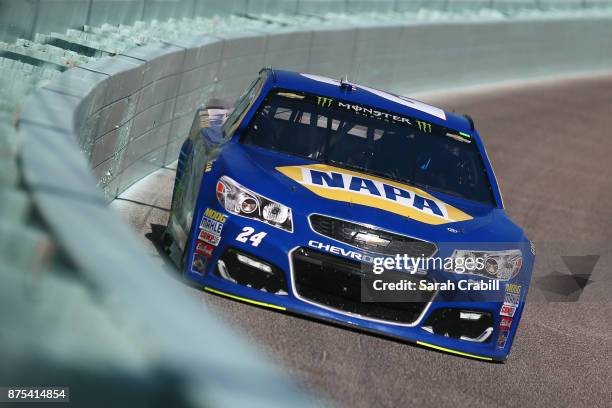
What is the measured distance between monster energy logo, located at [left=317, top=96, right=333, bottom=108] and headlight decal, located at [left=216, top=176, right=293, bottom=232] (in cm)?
154

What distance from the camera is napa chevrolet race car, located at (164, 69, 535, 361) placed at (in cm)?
665

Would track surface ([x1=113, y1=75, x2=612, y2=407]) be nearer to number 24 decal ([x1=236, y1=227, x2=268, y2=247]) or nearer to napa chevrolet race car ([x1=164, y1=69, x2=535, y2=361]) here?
napa chevrolet race car ([x1=164, y1=69, x2=535, y2=361])

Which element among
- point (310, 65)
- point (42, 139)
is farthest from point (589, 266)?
point (42, 139)

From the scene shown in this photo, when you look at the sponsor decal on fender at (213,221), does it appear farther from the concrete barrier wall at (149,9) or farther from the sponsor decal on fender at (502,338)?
the concrete barrier wall at (149,9)

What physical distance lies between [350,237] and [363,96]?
210 centimetres

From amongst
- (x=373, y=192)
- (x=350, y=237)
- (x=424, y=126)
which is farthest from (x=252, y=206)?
(x=424, y=126)

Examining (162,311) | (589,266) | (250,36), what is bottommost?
(589,266)

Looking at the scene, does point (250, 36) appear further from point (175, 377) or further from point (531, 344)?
point (175, 377)

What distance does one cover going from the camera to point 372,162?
7.82m

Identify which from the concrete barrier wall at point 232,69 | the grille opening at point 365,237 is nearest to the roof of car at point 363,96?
the concrete barrier wall at point 232,69

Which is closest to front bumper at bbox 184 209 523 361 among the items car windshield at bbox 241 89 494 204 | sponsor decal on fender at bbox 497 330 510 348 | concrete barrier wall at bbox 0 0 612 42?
sponsor decal on fender at bbox 497 330 510 348

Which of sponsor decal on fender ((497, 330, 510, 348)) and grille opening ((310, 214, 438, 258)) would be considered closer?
grille opening ((310, 214, 438, 258))

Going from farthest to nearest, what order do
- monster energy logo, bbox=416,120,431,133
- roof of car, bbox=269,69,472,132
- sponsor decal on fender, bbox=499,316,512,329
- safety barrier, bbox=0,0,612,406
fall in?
1. roof of car, bbox=269,69,472,132
2. monster energy logo, bbox=416,120,431,133
3. sponsor decal on fender, bbox=499,316,512,329
4. safety barrier, bbox=0,0,612,406

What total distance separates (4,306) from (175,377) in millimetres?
641
